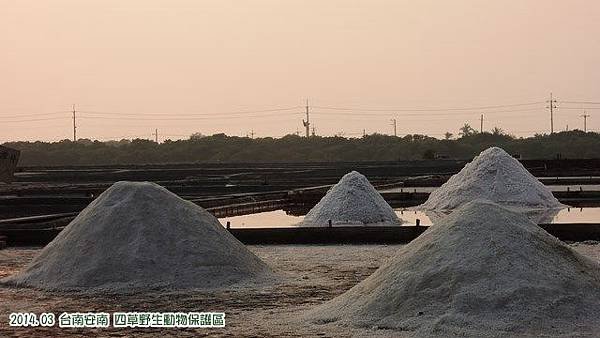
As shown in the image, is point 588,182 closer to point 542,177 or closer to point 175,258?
point 542,177

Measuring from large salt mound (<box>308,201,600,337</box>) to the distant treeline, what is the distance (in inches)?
2418

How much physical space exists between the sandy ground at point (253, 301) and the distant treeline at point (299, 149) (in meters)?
58.0

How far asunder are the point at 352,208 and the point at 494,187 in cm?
420

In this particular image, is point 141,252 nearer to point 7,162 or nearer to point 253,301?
point 253,301

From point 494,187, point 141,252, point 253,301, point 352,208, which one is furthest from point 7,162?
point 494,187

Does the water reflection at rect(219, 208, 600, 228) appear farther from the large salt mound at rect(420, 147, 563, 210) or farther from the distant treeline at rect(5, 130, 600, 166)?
the distant treeline at rect(5, 130, 600, 166)

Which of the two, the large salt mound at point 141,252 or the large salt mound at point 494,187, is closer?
the large salt mound at point 141,252

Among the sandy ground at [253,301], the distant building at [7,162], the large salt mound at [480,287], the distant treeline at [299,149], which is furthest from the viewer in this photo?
the distant treeline at [299,149]

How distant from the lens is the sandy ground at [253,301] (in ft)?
24.0

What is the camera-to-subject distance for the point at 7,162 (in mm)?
15914

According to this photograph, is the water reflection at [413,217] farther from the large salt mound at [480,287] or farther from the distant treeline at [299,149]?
the distant treeline at [299,149]

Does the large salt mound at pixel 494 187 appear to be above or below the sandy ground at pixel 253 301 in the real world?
above

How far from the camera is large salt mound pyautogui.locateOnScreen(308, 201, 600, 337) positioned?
6.93m

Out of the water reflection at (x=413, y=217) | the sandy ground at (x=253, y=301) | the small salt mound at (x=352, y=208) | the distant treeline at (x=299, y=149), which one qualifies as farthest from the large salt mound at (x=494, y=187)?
the distant treeline at (x=299, y=149)
